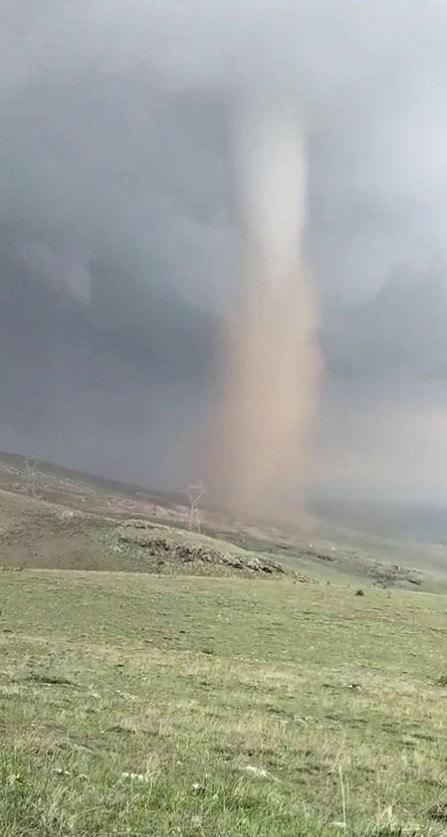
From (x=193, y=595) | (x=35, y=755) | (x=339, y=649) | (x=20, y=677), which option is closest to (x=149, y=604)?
(x=193, y=595)

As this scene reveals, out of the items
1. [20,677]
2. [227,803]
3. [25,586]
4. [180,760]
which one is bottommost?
[25,586]

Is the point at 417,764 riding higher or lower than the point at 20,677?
higher

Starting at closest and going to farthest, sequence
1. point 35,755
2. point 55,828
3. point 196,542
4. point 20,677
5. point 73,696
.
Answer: point 55,828, point 35,755, point 73,696, point 20,677, point 196,542

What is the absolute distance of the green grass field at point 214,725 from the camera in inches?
296

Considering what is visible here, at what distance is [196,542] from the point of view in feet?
292

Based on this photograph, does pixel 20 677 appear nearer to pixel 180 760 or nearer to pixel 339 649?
pixel 180 760

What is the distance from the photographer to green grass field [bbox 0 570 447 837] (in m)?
7.53

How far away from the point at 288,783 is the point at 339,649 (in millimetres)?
28173

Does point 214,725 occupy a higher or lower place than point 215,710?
higher

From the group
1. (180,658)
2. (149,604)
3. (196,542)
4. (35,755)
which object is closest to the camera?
(35,755)

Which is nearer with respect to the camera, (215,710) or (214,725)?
(214,725)

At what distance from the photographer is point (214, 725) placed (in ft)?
49.4

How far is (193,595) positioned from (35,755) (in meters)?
43.5

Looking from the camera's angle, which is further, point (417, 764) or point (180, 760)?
point (417, 764)
